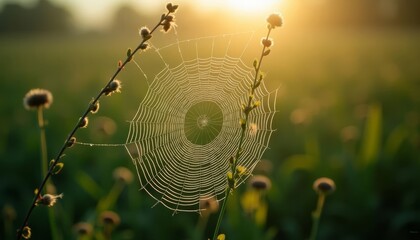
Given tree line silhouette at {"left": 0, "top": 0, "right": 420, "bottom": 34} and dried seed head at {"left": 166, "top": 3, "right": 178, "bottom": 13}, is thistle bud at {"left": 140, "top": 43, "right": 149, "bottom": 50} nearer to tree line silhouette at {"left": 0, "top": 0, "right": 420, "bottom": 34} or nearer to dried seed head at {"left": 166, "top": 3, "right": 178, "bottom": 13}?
dried seed head at {"left": 166, "top": 3, "right": 178, "bottom": 13}

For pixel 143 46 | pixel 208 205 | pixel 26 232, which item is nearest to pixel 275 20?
pixel 143 46

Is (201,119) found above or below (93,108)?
above

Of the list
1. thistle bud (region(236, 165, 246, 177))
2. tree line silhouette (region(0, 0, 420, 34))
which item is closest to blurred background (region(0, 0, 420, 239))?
thistle bud (region(236, 165, 246, 177))

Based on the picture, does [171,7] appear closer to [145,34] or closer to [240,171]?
[145,34]

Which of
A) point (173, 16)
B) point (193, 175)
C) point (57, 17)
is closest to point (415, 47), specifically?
point (193, 175)

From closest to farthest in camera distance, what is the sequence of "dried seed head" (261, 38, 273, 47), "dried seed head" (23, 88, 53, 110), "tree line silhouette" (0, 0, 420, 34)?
1. "dried seed head" (261, 38, 273, 47)
2. "dried seed head" (23, 88, 53, 110)
3. "tree line silhouette" (0, 0, 420, 34)

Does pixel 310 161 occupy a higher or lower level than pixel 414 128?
lower

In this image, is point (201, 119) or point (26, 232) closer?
point (26, 232)

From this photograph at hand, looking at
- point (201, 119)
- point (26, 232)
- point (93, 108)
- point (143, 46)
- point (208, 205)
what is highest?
point (201, 119)

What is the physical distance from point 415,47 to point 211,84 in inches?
933

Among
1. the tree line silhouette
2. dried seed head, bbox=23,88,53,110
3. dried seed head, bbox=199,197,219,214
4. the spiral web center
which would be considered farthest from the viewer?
the tree line silhouette

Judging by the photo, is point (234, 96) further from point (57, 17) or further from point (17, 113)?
point (57, 17)

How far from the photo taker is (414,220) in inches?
182

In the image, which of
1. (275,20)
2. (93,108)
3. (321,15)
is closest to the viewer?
(93,108)
